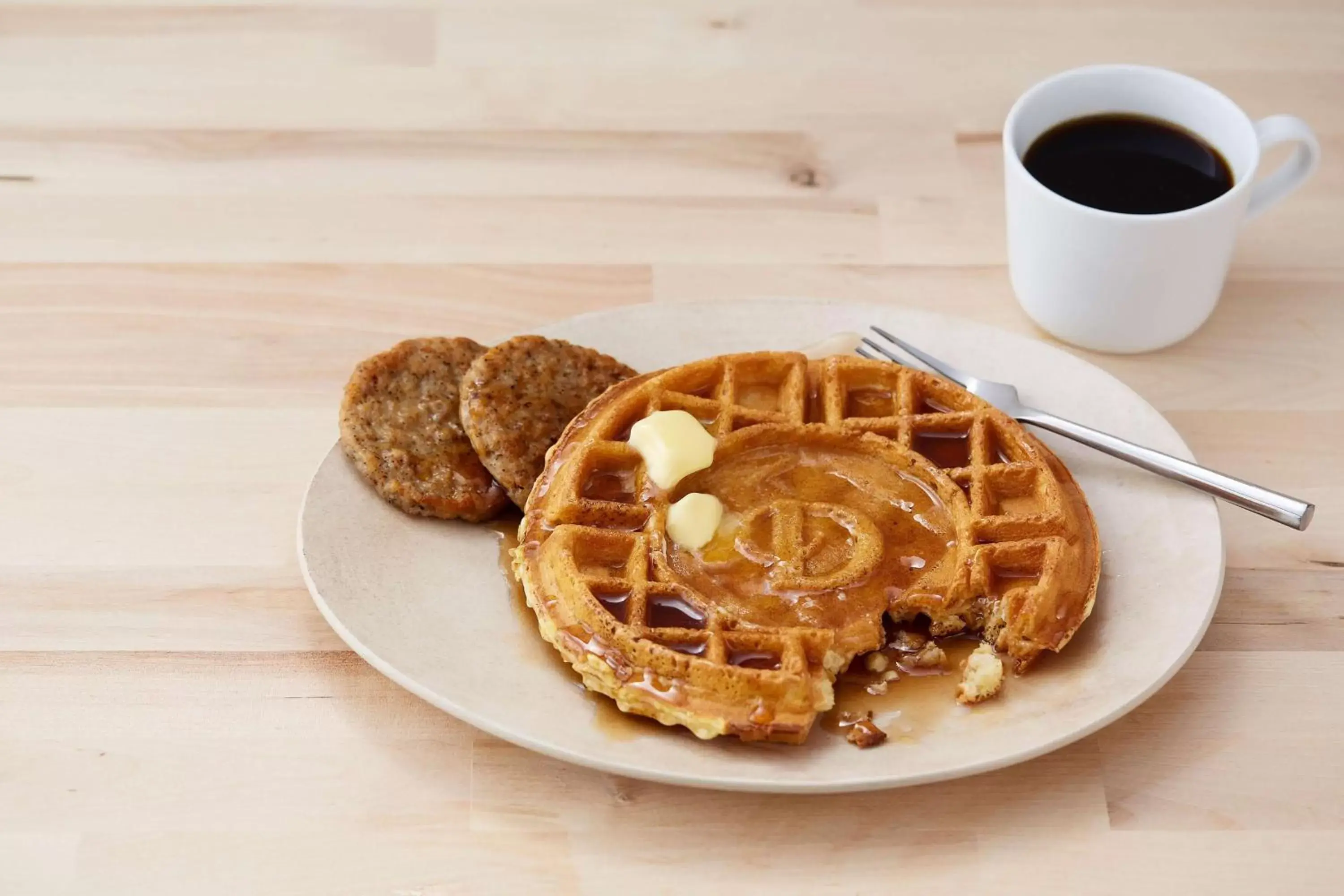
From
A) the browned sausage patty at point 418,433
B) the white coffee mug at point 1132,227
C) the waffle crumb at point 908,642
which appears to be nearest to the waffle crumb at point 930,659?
the waffle crumb at point 908,642

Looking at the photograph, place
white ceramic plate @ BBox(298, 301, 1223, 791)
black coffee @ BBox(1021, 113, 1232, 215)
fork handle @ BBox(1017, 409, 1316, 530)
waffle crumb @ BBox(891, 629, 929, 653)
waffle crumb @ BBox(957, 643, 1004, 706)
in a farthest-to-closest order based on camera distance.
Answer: black coffee @ BBox(1021, 113, 1232, 215) → fork handle @ BBox(1017, 409, 1316, 530) → waffle crumb @ BBox(891, 629, 929, 653) → waffle crumb @ BBox(957, 643, 1004, 706) → white ceramic plate @ BBox(298, 301, 1223, 791)

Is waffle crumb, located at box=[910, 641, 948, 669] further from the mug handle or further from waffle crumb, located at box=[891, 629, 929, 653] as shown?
the mug handle

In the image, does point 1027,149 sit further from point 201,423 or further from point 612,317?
point 201,423

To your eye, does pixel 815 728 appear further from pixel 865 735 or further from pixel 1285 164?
pixel 1285 164

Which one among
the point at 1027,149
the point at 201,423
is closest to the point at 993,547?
the point at 1027,149

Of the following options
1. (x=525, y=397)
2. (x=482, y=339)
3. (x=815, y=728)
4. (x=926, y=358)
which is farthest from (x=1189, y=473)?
(x=482, y=339)

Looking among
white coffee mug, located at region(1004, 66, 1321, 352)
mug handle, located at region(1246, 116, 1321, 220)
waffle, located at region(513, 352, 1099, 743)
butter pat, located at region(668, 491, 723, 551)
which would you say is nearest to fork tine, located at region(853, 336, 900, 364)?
waffle, located at region(513, 352, 1099, 743)

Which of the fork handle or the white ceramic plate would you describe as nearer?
the white ceramic plate
